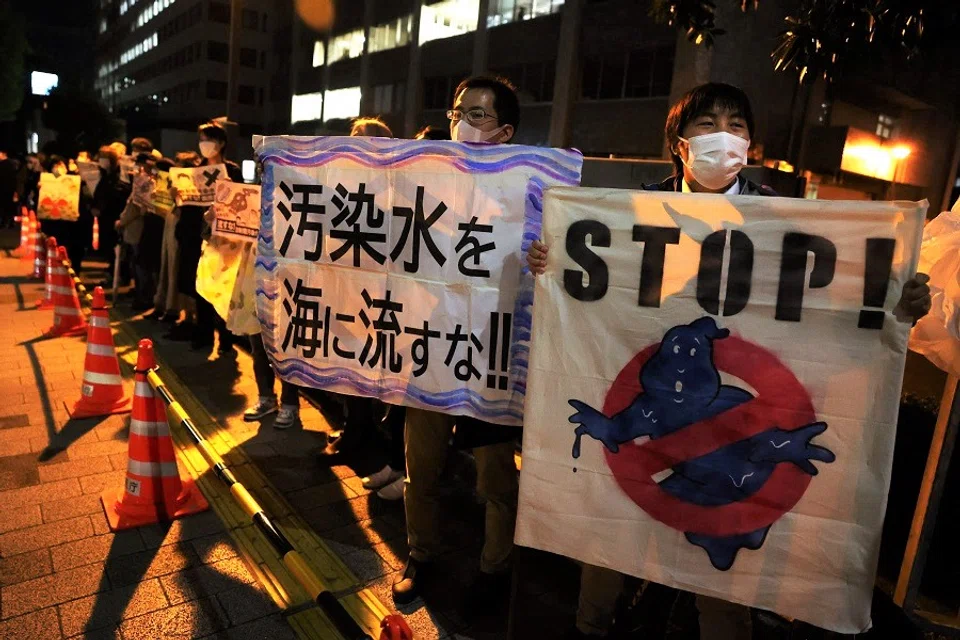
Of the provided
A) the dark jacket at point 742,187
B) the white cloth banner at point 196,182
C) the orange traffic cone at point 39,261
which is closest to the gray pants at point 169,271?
the white cloth banner at point 196,182

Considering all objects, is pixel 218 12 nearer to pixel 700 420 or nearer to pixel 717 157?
pixel 717 157

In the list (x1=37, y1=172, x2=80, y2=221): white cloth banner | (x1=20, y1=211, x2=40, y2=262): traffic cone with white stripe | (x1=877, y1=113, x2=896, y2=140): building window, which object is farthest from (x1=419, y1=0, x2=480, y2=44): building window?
(x1=37, y1=172, x2=80, y2=221): white cloth banner

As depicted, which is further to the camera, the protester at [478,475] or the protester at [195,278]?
the protester at [195,278]

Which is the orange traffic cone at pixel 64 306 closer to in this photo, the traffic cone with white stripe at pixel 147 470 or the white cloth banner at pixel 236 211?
the white cloth banner at pixel 236 211

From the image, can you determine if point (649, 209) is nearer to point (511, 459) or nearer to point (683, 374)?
point (683, 374)

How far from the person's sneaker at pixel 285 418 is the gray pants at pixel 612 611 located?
10.6 ft

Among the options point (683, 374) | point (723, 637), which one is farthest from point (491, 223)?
point (723, 637)

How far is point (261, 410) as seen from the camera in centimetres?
542

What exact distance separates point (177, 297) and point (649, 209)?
24.9 feet

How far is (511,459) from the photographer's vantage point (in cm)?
300

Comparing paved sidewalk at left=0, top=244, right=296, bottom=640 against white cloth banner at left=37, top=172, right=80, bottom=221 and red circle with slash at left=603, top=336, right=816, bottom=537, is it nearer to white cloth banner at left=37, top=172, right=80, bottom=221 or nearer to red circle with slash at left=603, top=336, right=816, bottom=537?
red circle with slash at left=603, top=336, right=816, bottom=537

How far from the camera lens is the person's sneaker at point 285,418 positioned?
518cm

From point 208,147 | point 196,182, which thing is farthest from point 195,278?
point 208,147

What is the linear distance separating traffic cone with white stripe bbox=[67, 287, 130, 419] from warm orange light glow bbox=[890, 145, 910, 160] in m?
26.2
